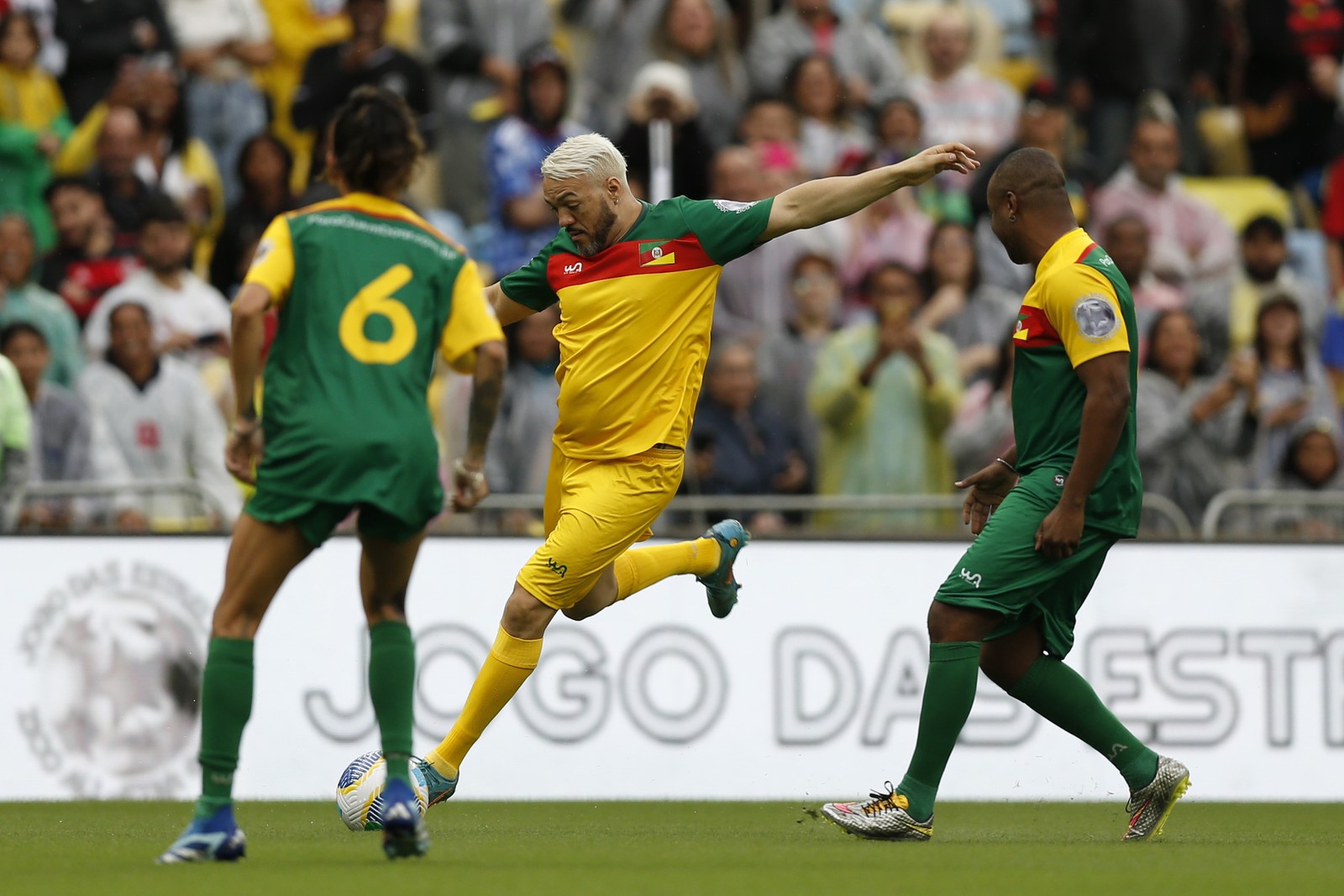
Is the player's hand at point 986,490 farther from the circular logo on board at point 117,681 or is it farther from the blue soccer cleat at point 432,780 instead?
the circular logo on board at point 117,681

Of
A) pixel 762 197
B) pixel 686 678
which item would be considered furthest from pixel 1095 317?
pixel 762 197

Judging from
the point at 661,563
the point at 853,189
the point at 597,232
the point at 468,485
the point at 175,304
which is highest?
the point at 853,189

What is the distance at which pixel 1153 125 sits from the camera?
599 inches

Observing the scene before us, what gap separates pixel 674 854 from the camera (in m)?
6.95

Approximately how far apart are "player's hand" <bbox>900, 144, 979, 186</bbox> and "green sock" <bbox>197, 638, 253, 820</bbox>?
2.89 m

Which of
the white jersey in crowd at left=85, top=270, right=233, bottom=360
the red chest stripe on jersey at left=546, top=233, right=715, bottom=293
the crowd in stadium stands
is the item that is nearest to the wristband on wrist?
the red chest stripe on jersey at left=546, top=233, right=715, bottom=293

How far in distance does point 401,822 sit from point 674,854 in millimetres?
1212

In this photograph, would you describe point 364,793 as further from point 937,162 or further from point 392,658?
point 937,162

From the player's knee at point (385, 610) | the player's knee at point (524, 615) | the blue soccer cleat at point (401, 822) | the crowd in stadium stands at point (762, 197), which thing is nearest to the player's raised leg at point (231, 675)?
the player's knee at point (385, 610)

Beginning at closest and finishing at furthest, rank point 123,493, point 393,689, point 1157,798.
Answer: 1. point 393,689
2. point 1157,798
3. point 123,493

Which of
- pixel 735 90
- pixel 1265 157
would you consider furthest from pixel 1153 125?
pixel 735 90

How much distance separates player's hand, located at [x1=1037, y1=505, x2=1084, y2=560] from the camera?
279 inches

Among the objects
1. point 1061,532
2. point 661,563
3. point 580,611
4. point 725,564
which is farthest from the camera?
point 725,564

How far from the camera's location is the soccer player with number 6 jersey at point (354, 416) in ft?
19.9
